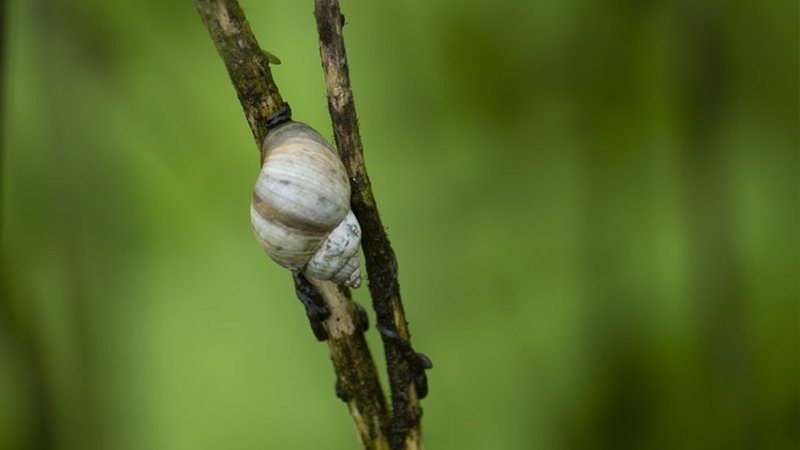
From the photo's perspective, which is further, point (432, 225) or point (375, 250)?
point (432, 225)

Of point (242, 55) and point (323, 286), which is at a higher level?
point (242, 55)

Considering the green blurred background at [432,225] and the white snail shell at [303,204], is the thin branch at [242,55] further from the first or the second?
the green blurred background at [432,225]

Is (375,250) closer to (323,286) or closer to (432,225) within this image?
(323,286)

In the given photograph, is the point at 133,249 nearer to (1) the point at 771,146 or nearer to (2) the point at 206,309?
(2) the point at 206,309

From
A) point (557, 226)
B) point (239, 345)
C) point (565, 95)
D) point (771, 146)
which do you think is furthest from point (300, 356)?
point (771, 146)

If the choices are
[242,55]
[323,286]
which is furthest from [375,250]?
[242,55]

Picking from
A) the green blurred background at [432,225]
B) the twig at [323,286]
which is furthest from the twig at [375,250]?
the green blurred background at [432,225]
